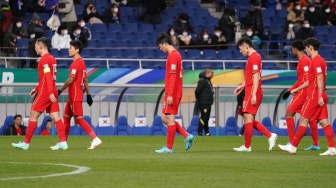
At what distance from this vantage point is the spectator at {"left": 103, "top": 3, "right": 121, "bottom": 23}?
36.4m

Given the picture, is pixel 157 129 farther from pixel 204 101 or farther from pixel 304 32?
pixel 304 32

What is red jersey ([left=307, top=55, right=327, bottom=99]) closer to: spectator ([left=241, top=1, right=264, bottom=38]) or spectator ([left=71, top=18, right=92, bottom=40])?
spectator ([left=71, top=18, right=92, bottom=40])

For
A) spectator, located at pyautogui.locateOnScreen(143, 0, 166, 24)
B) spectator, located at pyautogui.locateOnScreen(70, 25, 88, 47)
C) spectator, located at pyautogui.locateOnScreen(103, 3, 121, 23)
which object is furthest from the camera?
spectator, located at pyautogui.locateOnScreen(143, 0, 166, 24)

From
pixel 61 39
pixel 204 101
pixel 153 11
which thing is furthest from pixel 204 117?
pixel 153 11

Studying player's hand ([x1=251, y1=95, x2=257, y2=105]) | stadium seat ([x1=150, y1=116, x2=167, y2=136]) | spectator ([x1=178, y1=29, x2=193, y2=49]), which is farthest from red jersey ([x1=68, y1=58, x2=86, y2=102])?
spectator ([x1=178, y1=29, x2=193, y2=49])

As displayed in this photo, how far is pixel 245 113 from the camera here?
1873 cm

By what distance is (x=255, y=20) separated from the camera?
3828cm

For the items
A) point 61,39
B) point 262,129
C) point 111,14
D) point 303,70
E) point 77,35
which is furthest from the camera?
point 111,14

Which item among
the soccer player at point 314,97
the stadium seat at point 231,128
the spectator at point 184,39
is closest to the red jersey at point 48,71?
the soccer player at point 314,97

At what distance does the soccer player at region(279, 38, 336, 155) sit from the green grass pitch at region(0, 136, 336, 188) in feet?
1.27

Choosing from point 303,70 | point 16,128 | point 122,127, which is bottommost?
point 122,127

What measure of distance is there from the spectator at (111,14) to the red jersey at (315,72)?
19.0 metres

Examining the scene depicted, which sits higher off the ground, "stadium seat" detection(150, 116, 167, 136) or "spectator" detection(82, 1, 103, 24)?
"spectator" detection(82, 1, 103, 24)

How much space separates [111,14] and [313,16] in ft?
26.8
